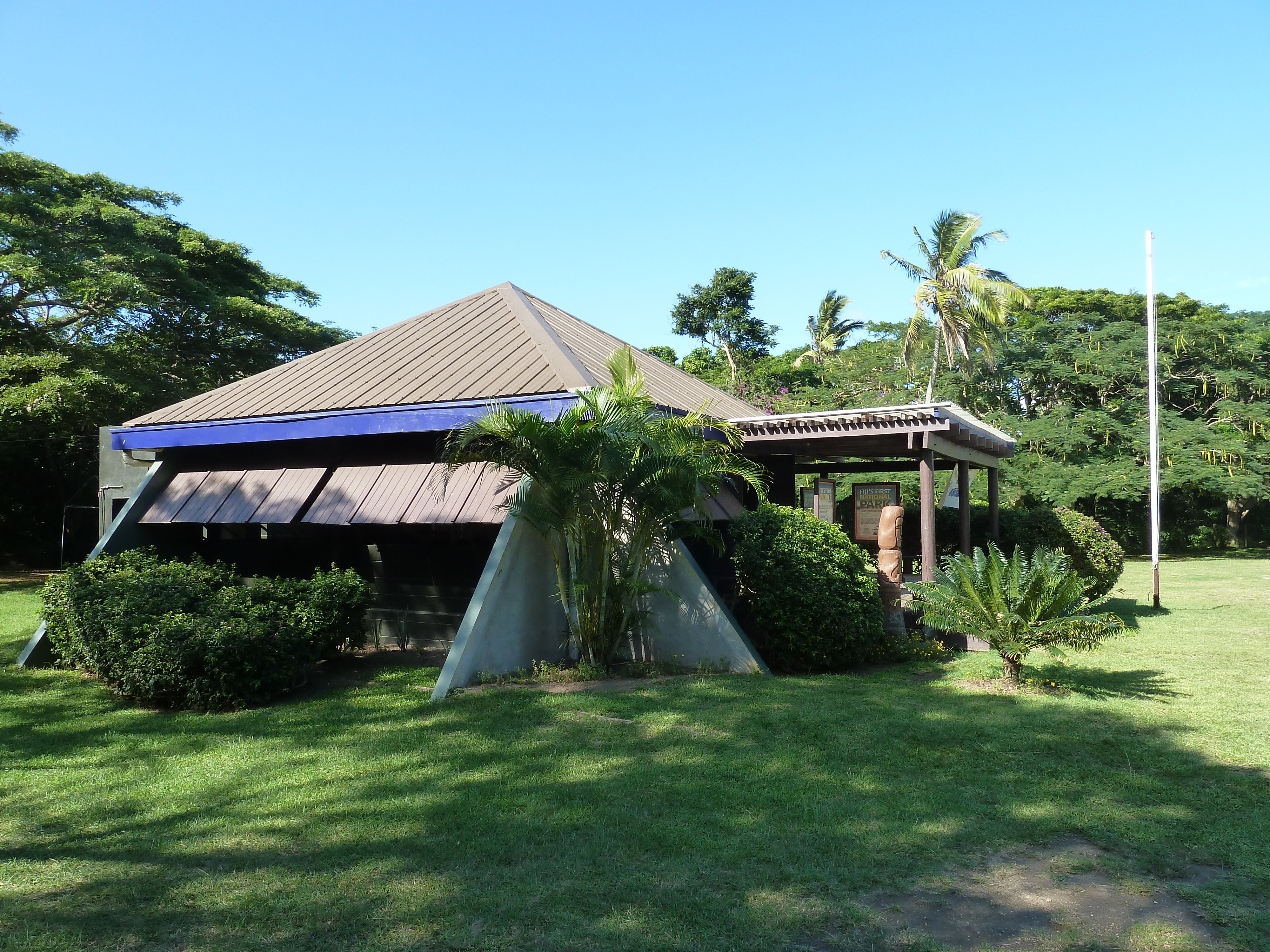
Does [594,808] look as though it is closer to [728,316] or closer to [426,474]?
[426,474]

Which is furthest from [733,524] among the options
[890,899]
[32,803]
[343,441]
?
[32,803]

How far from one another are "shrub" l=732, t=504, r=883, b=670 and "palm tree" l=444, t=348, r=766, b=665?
510 millimetres

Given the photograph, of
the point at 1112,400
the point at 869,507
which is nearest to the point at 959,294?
the point at 1112,400

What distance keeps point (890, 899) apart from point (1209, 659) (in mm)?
7660

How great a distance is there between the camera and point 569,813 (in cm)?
495

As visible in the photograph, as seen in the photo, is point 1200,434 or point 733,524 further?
point 1200,434

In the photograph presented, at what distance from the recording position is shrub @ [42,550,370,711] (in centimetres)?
750

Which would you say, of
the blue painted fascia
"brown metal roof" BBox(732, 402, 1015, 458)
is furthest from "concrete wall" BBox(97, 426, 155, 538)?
"brown metal roof" BBox(732, 402, 1015, 458)

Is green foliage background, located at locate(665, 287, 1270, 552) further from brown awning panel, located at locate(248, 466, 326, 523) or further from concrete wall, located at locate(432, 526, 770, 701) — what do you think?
brown awning panel, located at locate(248, 466, 326, 523)

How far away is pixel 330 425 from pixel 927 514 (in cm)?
724

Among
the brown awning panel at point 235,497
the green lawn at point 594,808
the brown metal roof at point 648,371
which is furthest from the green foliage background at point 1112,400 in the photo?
the brown awning panel at point 235,497

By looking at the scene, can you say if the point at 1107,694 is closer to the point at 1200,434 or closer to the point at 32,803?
the point at 32,803

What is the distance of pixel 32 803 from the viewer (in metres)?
5.28

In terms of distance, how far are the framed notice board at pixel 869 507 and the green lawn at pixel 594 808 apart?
7175 millimetres
